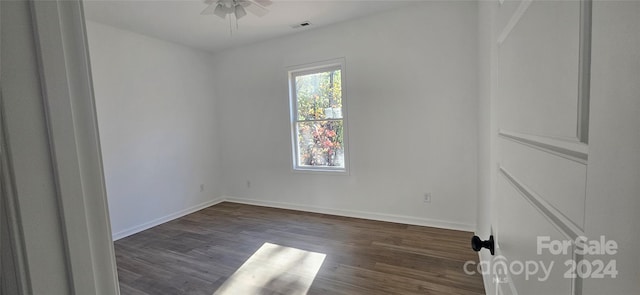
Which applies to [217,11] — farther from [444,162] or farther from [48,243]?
[444,162]

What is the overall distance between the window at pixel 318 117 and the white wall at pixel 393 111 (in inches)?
5.2

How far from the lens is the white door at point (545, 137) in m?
0.35

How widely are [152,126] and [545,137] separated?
4.29 metres

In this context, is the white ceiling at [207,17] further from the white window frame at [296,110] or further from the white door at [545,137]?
the white door at [545,137]

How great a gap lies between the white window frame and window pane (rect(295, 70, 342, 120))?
59 mm

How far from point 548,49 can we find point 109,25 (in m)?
4.26

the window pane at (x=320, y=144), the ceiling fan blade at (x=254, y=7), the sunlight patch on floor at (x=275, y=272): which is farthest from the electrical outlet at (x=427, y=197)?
the ceiling fan blade at (x=254, y=7)

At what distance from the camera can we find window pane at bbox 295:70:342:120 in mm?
3691

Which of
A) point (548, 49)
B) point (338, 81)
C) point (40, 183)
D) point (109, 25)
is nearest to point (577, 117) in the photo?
point (548, 49)

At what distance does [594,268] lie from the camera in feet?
1.02

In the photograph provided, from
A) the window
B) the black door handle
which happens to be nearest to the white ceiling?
the window

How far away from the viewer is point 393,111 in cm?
329

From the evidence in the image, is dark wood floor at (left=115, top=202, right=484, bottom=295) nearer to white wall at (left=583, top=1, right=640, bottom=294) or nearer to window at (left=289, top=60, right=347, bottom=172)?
window at (left=289, top=60, right=347, bottom=172)

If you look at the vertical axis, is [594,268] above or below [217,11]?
below
